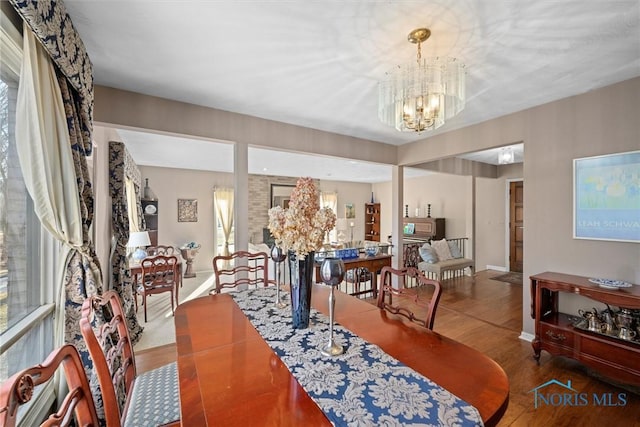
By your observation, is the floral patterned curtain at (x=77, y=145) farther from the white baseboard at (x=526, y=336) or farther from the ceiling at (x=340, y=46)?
the white baseboard at (x=526, y=336)

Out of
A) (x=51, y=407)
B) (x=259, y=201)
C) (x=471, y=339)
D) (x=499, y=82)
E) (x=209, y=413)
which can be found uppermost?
(x=499, y=82)

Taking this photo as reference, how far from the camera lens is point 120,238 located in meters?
3.14

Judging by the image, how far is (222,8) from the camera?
1.56 m

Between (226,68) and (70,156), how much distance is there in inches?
49.0

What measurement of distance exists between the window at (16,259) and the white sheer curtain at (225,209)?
5100 mm

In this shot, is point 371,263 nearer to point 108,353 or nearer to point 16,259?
point 108,353

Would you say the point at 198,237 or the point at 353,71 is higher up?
the point at 353,71

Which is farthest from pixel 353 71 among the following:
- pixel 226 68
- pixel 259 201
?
pixel 259 201

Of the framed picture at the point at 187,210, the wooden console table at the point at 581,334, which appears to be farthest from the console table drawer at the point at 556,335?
the framed picture at the point at 187,210

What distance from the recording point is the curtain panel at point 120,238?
3.04 meters

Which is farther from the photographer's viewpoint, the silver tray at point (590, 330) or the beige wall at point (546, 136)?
the beige wall at point (546, 136)

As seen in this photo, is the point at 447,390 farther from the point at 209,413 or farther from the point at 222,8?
the point at 222,8

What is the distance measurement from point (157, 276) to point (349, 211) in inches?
254

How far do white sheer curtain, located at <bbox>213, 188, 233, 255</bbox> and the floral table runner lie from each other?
19.0 feet
